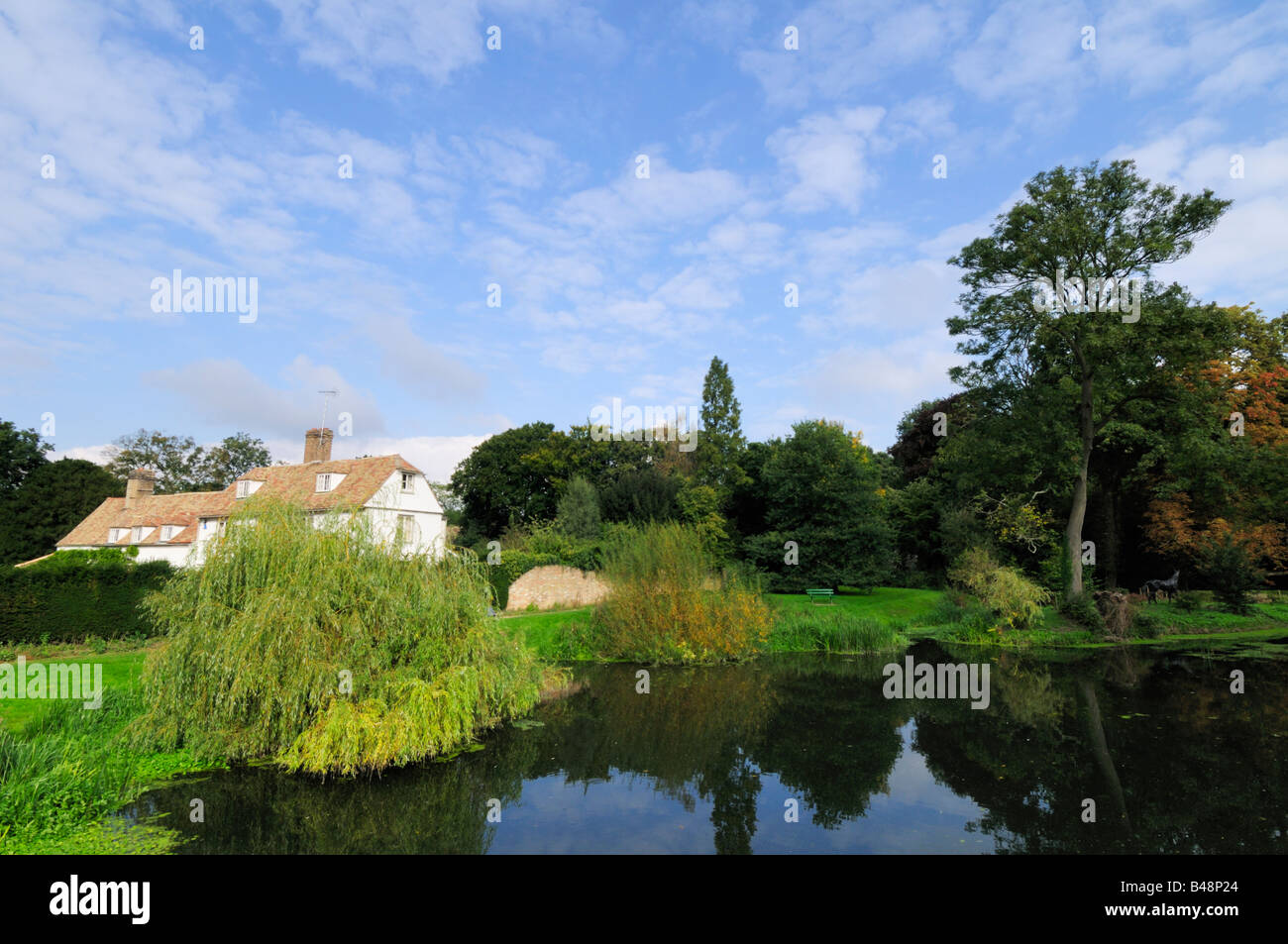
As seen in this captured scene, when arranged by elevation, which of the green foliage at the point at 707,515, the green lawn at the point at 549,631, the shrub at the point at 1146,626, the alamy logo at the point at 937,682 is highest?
the green foliage at the point at 707,515

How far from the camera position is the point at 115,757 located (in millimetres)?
8062

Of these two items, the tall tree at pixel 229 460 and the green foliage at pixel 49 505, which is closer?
the green foliage at pixel 49 505

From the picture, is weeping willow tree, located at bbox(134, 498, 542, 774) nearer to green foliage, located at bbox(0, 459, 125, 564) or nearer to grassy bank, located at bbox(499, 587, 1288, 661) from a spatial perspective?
grassy bank, located at bbox(499, 587, 1288, 661)

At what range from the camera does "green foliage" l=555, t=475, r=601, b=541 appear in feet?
102

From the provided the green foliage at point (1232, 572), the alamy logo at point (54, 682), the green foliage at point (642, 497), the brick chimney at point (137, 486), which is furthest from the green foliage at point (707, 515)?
the brick chimney at point (137, 486)

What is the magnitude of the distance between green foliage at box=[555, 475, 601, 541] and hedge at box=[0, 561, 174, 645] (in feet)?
52.4

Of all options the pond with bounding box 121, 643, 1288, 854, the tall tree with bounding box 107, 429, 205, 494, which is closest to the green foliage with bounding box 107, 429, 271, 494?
the tall tree with bounding box 107, 429, 205, 494

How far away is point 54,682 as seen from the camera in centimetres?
1146

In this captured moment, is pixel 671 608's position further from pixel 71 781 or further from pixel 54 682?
pixel 54 682

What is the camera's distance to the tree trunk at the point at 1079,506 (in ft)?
72.9

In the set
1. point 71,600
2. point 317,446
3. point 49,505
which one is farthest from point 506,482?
point 71,600

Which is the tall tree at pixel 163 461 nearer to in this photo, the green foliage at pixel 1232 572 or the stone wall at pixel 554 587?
the stone wall at pixel 554 587
